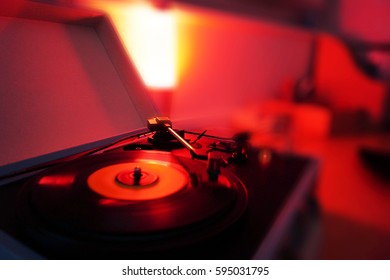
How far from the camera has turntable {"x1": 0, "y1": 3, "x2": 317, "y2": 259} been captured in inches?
12.3

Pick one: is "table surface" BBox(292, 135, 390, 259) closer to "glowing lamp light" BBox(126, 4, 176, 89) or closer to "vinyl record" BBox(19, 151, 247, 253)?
"vinyl record" BBox(19, 151, 247, 253)

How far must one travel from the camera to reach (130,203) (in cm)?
37

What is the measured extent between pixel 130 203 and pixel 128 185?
0.06 m

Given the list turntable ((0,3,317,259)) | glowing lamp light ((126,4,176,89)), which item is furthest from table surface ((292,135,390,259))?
glowing lamp light ((126,4,176,89))

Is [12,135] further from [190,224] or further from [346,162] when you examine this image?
[346,162]

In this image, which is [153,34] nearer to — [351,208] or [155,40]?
[155,40]

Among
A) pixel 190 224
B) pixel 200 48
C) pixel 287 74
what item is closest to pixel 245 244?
pixel 190 224

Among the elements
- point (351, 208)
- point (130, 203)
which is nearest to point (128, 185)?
point (130, 203)

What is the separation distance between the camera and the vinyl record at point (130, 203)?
0.31m

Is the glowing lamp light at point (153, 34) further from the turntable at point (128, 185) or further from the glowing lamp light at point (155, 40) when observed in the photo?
the turntable at point (128, 185)

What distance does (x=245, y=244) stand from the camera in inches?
13.6

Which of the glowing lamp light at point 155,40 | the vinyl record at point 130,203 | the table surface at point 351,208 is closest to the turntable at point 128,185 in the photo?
the vinyl record at point 130,203
